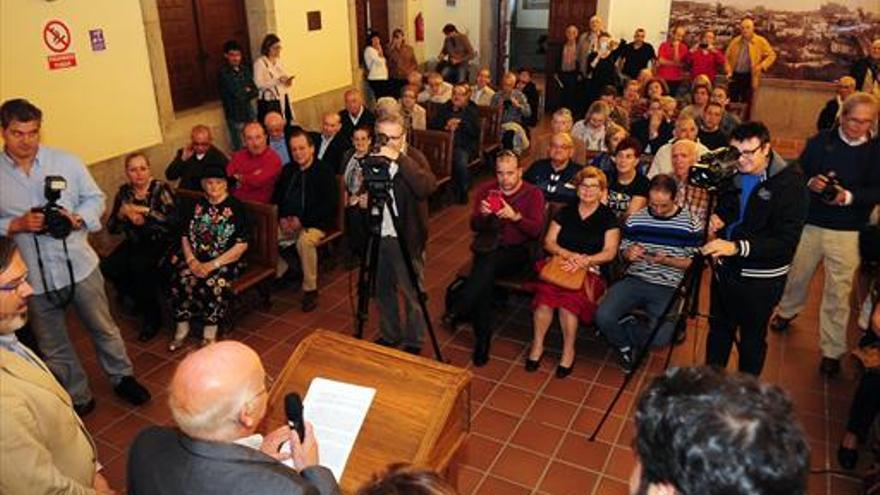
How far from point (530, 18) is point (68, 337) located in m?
13.1

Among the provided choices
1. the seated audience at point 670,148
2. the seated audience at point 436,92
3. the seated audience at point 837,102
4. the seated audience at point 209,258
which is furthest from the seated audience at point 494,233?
the seated audience at point 837,102

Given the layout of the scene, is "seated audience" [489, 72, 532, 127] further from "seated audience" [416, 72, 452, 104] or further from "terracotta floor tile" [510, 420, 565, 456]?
"terracotta floor tile" [510, 420, 565, 456]

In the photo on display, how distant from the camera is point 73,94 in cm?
595

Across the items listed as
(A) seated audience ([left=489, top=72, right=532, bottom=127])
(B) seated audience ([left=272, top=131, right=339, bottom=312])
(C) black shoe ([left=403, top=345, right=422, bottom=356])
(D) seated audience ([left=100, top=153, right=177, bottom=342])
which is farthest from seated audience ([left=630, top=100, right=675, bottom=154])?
(D) seated audience ([left=100, top=153, right=177, bottom=342])

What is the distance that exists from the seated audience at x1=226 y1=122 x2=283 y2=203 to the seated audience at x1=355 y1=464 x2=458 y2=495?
4337 mm

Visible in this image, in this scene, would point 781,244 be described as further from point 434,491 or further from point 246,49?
point 246,49

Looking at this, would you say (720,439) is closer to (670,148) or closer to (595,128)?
(670,148)

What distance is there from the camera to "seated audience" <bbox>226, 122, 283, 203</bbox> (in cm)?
537

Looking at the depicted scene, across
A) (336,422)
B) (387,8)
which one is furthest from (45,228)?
(387,8)

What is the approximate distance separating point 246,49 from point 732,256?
21.5ft

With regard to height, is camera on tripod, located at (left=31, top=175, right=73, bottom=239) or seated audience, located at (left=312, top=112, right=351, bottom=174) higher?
camera on tripod, located at (left=31, top=175, right=73, bottom=239)

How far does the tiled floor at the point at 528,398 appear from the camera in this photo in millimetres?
3445

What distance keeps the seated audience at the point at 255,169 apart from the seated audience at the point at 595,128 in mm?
2684

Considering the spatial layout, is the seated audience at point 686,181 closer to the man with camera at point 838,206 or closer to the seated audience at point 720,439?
the man with camera at point 838,206
